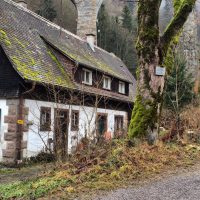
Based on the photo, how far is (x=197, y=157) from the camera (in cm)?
948

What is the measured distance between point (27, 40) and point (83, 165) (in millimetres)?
10623

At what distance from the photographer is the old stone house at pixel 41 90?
47.9ft

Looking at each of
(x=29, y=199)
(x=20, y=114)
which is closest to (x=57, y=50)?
(x=20, y=114)

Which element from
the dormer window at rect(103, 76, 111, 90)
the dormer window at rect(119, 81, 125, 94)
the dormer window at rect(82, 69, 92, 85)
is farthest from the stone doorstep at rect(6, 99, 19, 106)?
the dormer window at rect(119, 81, 125, 94)

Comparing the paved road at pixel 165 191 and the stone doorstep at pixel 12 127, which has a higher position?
the stone doorstep at pixel 12 127

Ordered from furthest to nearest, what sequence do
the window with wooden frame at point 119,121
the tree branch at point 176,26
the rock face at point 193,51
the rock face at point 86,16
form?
the rock face at point 86,16
the rock face at point 193,51
the window with wooden frame at point 119,121
the tree branch at point 176,26

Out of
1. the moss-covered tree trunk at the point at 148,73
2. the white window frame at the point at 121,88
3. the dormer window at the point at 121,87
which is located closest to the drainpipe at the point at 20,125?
the moss-covered tree trunk at the point at 148,73

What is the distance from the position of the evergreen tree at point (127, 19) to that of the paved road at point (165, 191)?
4517 cm

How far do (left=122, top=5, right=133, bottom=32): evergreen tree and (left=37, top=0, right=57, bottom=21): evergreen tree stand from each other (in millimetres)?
11207

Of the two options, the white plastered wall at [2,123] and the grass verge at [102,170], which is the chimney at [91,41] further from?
the grass verge at [102,170]

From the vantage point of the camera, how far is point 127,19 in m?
52.0

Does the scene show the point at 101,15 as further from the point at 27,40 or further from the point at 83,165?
the point at 83,165

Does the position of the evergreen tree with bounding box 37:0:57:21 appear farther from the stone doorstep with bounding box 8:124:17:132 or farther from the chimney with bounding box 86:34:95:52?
the stone doorstep with bounding box 8:124:17:132

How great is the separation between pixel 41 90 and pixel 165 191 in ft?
32.5
